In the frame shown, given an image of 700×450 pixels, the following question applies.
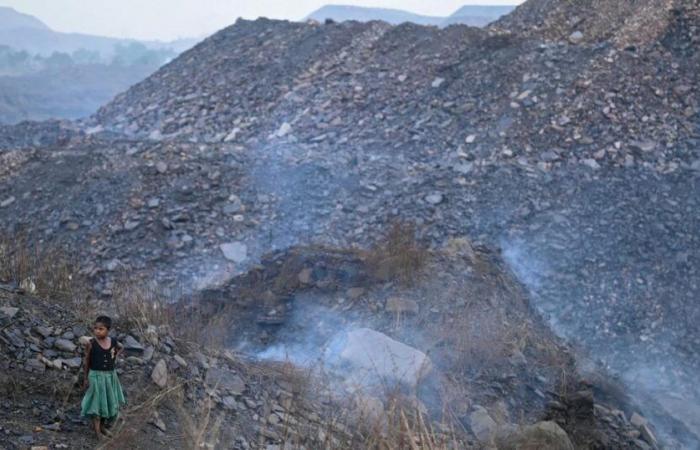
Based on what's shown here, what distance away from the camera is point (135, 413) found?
3016mm

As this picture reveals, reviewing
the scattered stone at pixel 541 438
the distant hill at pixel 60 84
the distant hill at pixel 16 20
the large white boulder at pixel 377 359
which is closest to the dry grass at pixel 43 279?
the large white boulder at pixel 377 359

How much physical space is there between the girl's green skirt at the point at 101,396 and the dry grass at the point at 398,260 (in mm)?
2643

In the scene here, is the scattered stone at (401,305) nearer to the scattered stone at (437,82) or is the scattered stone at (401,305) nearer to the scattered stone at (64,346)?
the scattered stone at (64,346)

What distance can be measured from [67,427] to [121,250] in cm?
321

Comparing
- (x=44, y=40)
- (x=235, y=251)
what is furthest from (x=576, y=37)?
(x=44, y=40)

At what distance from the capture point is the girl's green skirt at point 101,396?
276 cm

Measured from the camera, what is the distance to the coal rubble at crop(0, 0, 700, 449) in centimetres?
395

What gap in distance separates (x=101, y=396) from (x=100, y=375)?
0.09 meters

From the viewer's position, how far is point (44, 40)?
255 ft

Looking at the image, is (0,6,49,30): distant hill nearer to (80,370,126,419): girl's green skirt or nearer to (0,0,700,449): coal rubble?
(0,0,700,449): coal rubble

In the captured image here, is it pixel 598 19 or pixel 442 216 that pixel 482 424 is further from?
pixel 598 19

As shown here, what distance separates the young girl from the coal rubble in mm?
154

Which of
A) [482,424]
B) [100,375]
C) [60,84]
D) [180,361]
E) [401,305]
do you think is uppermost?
[100,375]

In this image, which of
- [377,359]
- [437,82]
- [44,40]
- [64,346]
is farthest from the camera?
[44,40]
